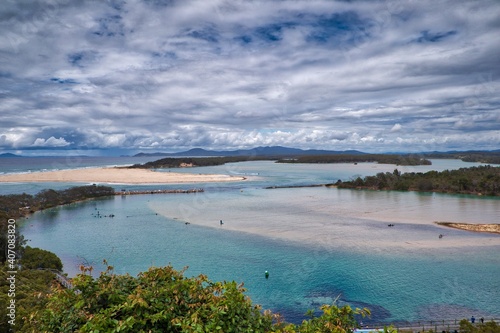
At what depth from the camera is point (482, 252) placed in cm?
3212

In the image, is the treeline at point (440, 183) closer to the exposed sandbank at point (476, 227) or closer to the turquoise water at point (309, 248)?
the turquoise water at point (309, 248)

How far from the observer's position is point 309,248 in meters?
32.9

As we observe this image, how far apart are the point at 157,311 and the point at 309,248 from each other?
91.8 ft

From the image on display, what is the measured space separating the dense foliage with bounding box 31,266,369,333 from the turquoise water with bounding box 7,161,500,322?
1400cm

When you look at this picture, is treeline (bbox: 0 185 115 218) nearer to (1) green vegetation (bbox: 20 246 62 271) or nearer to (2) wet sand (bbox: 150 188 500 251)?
(2) wet sand (bbox: 150 188 500 251)

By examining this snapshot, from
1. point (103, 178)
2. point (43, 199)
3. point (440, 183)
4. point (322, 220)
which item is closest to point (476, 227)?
point (322, 220)

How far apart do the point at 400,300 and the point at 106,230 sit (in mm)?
34204

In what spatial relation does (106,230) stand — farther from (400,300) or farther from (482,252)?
(482,252)

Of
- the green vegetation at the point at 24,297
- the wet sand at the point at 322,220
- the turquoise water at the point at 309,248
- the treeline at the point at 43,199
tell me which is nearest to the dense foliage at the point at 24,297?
the green vegetation at the point at 24,297

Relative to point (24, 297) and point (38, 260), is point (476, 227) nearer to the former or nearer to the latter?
point (24, 297)

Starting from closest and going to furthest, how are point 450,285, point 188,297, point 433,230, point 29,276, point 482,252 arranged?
point 188,297, point 29,276, point 450,285, point 482,252, point 433,230

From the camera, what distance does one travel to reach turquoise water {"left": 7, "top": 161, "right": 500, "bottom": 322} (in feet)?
73.2

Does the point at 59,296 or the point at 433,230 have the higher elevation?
the point at 59,296

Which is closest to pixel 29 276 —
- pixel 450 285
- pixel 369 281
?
pixel 369 281
